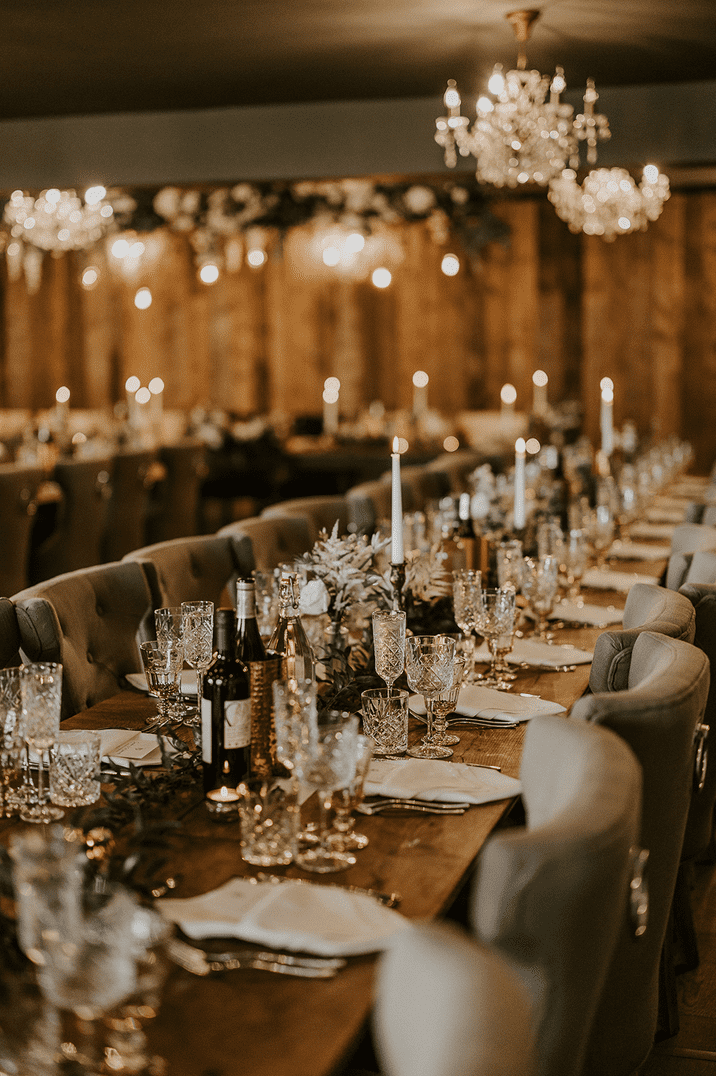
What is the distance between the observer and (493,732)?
6.73 ft

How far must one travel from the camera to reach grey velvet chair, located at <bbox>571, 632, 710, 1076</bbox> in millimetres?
1461

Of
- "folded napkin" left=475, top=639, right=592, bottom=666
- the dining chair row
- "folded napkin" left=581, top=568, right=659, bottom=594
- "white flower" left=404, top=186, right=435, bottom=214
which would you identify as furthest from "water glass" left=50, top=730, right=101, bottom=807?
"white flower" left=404, top=186, right=435, bottom=214

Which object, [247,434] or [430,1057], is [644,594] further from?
[247,434]

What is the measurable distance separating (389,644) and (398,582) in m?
0.26

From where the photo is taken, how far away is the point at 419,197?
8609 millimetres

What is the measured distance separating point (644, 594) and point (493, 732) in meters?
0.46

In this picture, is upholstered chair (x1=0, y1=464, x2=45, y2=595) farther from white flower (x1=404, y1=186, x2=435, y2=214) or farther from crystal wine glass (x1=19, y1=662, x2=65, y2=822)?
white flower (x1=404, y1=186, x2=435, y2=214)

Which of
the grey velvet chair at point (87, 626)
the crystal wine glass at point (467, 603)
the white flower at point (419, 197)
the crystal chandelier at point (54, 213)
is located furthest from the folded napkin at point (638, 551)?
the white flower at point (419, 197)

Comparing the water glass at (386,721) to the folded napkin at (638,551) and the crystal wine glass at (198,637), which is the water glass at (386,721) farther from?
the folded napkin at (638,551)

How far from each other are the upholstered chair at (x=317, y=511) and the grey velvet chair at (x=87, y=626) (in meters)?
1.25

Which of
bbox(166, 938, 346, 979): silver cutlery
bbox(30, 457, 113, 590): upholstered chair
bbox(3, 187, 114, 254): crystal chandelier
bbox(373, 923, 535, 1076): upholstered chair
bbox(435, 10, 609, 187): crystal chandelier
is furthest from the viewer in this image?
bbox(3, 187, 114, 254): crystal chandelier

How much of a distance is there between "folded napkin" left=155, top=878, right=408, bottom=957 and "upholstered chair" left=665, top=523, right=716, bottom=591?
5.55 feet

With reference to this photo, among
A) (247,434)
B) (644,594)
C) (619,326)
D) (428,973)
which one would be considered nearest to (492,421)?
(619,326)

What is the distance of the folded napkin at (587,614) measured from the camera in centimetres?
296
